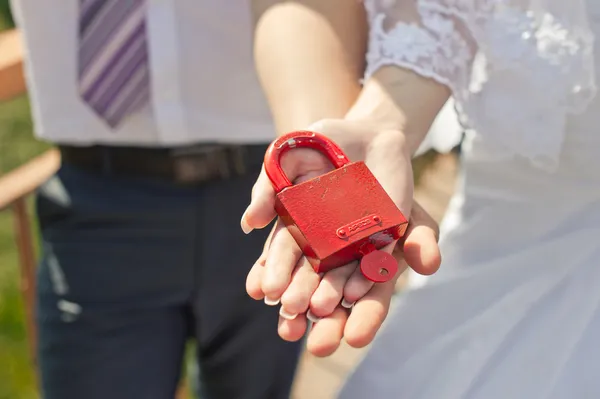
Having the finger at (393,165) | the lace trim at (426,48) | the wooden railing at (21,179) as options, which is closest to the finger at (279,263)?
the finger at (393,165)

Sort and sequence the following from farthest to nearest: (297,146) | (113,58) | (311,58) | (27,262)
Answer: (27,262)
(113,58)
(311,58)
(297,146)

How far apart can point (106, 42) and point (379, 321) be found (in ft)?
1.99

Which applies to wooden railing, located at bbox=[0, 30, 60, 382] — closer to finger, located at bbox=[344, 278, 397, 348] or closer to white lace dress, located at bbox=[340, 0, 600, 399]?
white lace dress, located at bbox=[340, 0, 600, 399]

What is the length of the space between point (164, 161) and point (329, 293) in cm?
53

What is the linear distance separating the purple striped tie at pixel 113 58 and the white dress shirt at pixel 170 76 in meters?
0.01

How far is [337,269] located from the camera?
613 mm

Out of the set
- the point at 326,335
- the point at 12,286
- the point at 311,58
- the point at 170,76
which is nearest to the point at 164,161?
the point at 170,76

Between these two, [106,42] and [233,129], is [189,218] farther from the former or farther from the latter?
[106,42]

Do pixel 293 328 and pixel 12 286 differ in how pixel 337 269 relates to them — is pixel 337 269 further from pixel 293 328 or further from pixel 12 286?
pixel 12 286

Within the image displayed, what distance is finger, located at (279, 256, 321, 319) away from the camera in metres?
0.56

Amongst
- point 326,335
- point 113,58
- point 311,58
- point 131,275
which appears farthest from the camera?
point 131,275

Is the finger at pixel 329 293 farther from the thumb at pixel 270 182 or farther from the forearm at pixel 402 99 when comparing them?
the forearm at pixel 402 99

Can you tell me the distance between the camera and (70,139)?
102 centimetres

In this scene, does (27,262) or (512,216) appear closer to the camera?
(512,216)
